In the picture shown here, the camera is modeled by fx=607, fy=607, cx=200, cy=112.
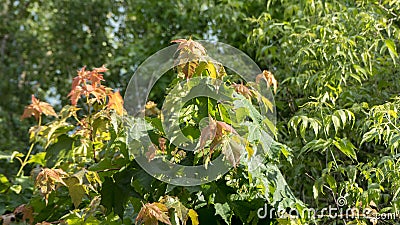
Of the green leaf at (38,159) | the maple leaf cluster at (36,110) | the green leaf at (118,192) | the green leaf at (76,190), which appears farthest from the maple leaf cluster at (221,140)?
the green leaf at (38,159)

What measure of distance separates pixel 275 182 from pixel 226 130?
0.98 feet

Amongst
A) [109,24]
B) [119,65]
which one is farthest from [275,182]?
[109,24]

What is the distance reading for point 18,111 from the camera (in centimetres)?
465

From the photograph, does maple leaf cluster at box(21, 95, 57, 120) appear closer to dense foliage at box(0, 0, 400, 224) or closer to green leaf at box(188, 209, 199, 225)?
dense foliage at box(0, 0, 400, 224)

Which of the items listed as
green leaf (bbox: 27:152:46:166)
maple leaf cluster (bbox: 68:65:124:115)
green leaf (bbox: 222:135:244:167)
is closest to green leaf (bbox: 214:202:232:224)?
green leaf (bbox: 222:135:244:167)

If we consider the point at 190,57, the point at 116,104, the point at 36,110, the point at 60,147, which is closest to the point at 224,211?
the point at 190,57

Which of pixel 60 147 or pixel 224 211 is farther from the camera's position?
pixel 60 147

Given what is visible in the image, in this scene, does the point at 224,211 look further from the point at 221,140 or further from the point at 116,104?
the point at 116,104

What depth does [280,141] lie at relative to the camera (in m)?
2.13

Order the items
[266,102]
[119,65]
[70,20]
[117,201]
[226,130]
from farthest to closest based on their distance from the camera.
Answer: [70,20], [119,65], [266,102], [117,201], [226,130]

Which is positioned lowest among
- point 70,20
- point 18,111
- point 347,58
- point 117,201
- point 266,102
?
point 117,201

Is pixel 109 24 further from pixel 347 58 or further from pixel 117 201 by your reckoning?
pixel 117 201

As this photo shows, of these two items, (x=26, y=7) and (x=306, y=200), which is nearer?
(x=306, y=200)

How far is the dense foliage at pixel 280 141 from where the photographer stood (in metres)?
1.58
